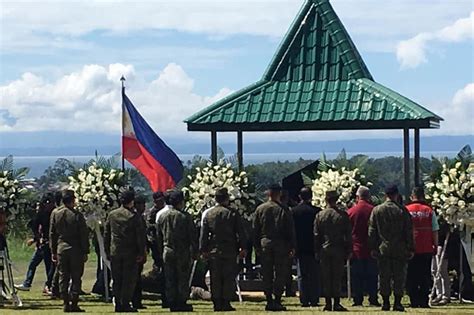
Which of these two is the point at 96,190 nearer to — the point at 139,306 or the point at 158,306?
the point at 158,306

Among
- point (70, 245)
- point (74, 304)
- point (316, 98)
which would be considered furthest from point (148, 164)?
point (74, 304)

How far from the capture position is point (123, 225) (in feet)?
60.5

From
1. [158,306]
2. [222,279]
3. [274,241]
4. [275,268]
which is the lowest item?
[158,306]

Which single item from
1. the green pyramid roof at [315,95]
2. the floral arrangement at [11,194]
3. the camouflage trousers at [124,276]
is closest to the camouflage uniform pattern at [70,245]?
the camouflage trousers at [124,276]

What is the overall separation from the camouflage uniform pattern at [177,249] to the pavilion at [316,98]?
5002mm

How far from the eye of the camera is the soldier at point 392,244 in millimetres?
18578

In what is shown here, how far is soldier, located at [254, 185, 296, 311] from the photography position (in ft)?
61.4

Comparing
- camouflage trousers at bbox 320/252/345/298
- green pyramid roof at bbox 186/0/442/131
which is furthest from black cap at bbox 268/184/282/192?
green pyramid roof at bbox 186/0/442/131

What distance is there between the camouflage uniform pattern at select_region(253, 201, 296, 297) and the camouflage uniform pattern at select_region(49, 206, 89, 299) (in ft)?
8.19

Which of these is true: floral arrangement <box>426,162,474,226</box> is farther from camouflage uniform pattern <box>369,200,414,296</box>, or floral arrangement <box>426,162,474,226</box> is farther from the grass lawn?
camouflage uniform pattern <box>369,200,414,296</box>

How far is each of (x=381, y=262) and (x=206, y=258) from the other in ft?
8.23

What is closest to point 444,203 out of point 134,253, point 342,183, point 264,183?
point 342,183

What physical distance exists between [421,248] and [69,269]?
532cm

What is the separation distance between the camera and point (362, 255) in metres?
20.1
